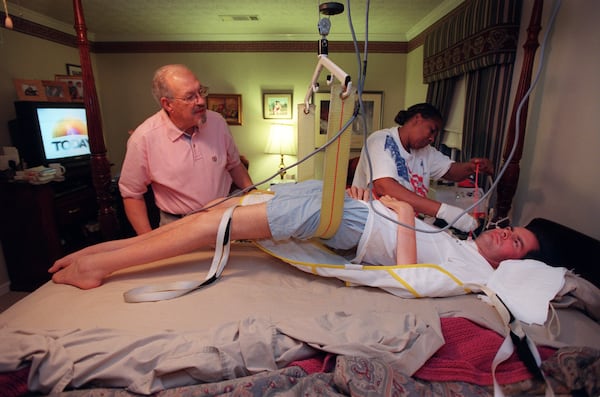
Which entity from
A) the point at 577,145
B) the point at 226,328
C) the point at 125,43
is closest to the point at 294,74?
the point at 125,43

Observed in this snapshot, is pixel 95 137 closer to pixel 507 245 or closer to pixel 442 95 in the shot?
pixel 507 245

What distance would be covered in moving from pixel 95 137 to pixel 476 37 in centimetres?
238

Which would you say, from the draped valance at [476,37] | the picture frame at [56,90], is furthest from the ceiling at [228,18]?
the picture frame at [56,90]

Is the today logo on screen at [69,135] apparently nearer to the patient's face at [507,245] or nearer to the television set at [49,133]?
the television set at [49,133]

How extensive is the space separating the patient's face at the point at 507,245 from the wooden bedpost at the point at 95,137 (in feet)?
5.98

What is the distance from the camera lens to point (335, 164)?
1.15 m

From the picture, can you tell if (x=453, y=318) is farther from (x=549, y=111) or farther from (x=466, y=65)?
(x=466, y=65)

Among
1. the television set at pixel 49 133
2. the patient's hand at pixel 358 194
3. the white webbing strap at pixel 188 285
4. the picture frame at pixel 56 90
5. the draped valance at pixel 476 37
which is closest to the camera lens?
the white webbing strap at pixel 188 285

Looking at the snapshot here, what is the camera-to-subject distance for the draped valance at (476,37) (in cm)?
202

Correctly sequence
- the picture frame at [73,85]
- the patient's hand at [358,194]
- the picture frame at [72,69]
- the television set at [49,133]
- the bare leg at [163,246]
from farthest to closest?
the picture frame at [72,69] → the picture frame at [73,85] → the television set at [49,133] → the patient's hand at [358,194] → the bare leg at [163,246]

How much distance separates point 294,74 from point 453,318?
3832 mm

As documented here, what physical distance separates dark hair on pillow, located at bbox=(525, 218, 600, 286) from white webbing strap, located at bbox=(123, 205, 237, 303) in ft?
4.28

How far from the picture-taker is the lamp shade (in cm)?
434

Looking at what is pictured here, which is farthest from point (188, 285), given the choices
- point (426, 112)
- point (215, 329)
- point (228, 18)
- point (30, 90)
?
point (228, 18)
